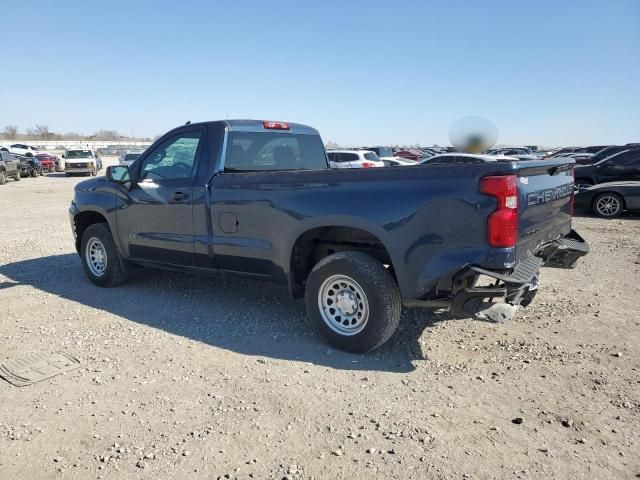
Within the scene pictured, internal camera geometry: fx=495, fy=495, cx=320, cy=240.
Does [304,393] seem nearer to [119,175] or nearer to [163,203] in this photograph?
[163,203]

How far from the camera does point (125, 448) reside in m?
2.83

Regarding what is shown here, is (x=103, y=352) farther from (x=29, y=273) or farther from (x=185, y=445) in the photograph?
(x=29, y=273)

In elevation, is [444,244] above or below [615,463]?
above

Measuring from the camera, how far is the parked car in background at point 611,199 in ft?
38.8

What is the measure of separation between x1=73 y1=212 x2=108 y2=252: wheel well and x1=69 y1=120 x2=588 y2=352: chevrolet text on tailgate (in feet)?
1.08

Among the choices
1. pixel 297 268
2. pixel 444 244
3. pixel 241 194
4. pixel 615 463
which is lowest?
pixel 615 463

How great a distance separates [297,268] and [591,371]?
2.50 meters

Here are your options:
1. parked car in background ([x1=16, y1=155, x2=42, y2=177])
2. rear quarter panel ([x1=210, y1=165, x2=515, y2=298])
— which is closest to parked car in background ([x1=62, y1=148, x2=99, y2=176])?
parked car in background ([x1=16, y1=155, x2=42, y2=177])

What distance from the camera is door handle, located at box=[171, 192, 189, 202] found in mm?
4992

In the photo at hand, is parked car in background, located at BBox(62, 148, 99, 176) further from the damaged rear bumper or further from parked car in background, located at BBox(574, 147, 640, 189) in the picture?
the damaged rear bumper

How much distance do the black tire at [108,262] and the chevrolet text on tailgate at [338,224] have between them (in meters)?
0.02

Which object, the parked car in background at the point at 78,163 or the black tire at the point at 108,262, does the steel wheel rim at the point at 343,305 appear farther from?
the parked car in background at the point at 78,163

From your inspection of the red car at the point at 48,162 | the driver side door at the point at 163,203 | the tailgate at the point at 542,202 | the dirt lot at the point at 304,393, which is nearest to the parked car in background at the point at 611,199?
the dirt lot at the point at 304,393

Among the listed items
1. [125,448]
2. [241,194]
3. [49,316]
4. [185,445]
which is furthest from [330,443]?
[49,316]
